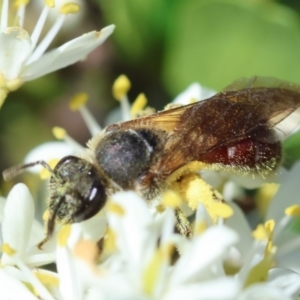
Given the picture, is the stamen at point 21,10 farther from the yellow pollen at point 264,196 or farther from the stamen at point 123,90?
the yellow pollen at point 264,196

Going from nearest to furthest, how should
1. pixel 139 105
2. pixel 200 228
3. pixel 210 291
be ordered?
pixel 210 291
pixel 200 228
pixel 139 105

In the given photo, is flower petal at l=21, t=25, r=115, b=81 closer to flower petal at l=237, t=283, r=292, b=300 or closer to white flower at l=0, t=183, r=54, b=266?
white flower at l=0, t=183, r=54, b=266

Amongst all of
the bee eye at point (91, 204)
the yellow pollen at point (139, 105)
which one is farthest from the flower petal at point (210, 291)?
the yellow pollen at point (139, 105)

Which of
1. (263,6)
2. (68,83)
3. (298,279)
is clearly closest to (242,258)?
(298,279)

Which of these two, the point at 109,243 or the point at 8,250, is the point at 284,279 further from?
the point at 8,250

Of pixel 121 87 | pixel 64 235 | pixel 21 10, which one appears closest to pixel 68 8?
pixel 21 10

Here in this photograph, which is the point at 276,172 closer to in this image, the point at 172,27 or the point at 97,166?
the point at 97,166
